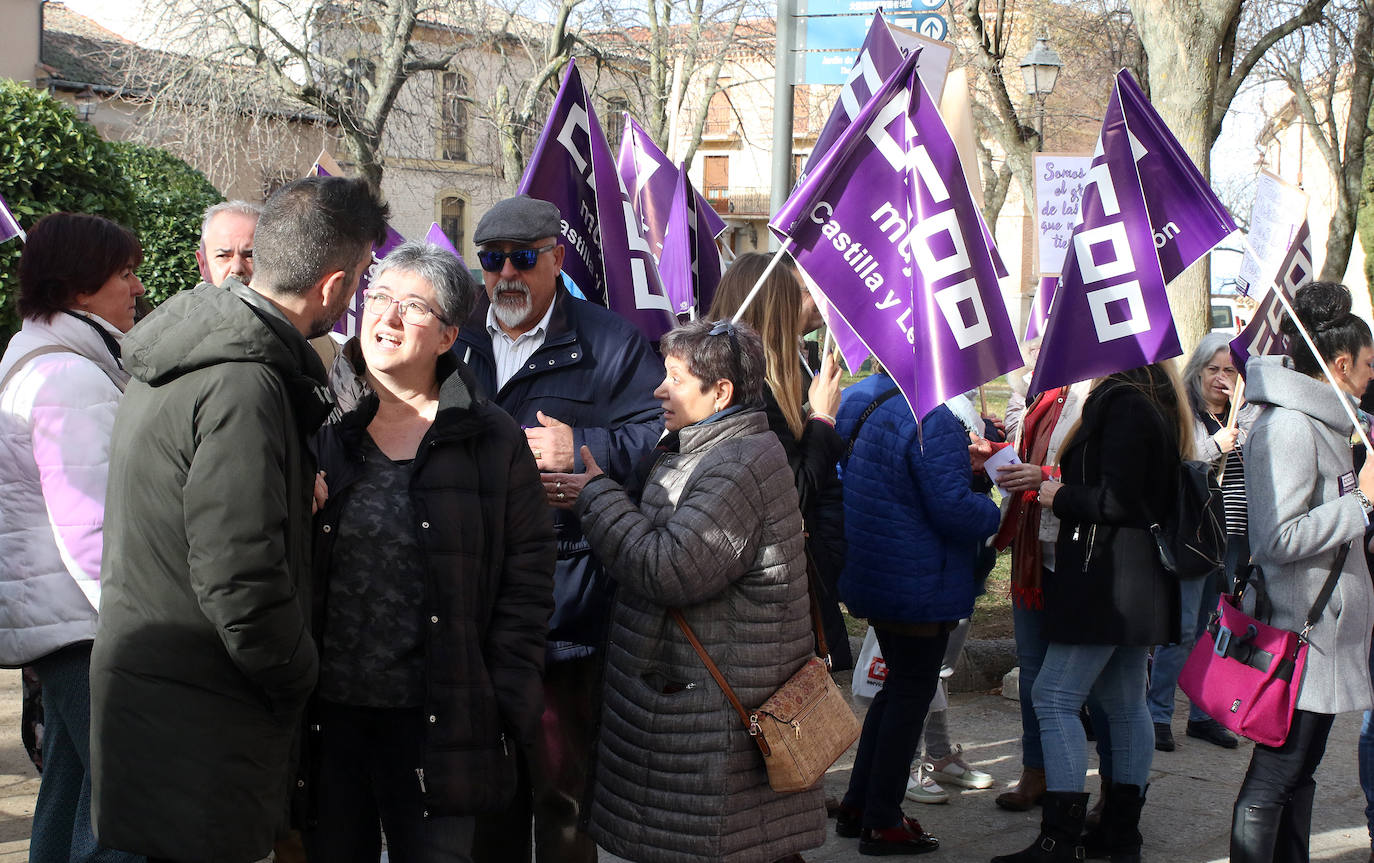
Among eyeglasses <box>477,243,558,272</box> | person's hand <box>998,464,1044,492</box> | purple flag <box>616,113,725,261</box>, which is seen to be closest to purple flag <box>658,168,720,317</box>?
purple flag <box>616,113,725,261</box>

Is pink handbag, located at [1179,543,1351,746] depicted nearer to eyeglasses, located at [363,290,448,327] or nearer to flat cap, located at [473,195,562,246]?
flat cap, located at [473,195,562,246]

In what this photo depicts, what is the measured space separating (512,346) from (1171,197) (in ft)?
7.94

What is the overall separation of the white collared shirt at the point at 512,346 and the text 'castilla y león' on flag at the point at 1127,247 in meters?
1.65

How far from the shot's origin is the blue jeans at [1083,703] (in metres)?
4.37

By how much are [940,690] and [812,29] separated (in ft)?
11.6

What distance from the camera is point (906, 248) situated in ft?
13.8

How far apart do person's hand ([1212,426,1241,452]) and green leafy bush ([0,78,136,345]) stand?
7694 mm

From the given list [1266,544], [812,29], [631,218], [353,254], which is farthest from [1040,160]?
[353,254]

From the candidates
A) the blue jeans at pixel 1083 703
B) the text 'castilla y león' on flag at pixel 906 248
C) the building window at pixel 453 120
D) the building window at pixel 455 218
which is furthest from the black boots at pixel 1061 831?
the building window at pixel 455 218

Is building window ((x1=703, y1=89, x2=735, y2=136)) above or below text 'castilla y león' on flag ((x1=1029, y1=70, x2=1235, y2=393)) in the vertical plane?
above

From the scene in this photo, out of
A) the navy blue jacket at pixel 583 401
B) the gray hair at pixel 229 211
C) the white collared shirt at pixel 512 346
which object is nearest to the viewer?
the navy blue jacket at pixel 583 401

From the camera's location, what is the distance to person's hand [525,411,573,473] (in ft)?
11.2

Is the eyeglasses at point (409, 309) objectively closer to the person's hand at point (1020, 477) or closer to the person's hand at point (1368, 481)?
the person's hand at point (1020, 477)

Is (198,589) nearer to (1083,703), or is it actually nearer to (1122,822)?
(1083,703)
